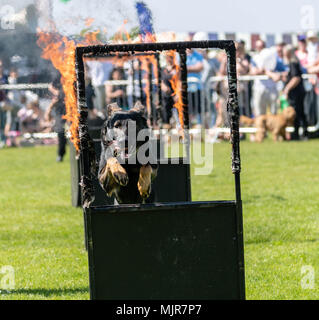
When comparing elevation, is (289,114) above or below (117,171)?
above

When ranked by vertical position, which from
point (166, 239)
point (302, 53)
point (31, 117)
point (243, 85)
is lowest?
point (166, 239)

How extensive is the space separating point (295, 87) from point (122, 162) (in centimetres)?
1364

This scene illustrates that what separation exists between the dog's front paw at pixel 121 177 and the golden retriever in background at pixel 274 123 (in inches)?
524

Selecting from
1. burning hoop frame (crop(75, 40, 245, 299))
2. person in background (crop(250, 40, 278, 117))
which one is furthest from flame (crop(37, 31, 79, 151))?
person in background (crop(250, 40, 278, 117))

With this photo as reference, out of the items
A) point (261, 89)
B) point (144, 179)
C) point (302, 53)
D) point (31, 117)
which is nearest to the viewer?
point (144, 179)

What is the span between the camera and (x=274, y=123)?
1947 cm

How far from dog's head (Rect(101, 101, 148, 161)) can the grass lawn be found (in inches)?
45.8

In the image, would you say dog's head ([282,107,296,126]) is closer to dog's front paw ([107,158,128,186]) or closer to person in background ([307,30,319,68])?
person in background ([307,30,319,68])

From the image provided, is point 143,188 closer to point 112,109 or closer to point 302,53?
point 112,109

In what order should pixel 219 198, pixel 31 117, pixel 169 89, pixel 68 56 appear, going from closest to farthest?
pixel 68 56
pixel 219 198
pixel 169 89
pixel 31 117

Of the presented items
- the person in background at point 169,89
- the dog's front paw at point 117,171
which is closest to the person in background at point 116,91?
the person in background at point 169,89

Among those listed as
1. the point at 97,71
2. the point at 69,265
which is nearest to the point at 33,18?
the point at 69,265

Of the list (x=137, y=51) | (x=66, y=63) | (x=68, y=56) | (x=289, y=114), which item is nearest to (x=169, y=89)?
(x=289, y=114)
